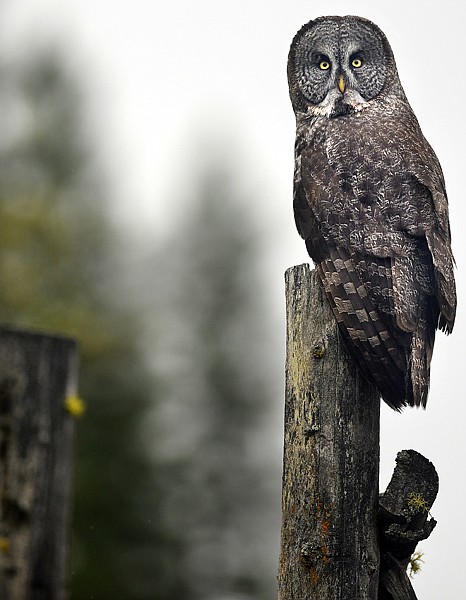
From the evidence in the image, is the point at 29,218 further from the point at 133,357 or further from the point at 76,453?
the point at 76,453

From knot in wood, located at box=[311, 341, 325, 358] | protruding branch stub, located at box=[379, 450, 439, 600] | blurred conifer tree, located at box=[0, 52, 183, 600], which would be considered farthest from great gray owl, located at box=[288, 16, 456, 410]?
blurred conifer tree, located at box=[0, 52, 183, 600]

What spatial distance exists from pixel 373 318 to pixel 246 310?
23.8 feet

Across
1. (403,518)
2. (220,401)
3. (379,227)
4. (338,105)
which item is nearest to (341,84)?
(338,105)

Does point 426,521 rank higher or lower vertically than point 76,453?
lower

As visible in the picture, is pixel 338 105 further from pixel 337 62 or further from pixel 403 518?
pixel 403 518

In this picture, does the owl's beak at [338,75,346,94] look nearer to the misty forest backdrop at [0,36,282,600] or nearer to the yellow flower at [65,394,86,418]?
the yellow flower at [65,394,86,418]

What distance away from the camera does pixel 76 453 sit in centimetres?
970

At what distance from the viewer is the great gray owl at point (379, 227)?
3.71m

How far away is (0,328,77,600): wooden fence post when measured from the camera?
1854 millimetres

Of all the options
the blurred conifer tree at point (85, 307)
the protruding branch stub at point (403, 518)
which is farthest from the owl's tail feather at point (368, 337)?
the blurred conifer tree at point (85, 307)

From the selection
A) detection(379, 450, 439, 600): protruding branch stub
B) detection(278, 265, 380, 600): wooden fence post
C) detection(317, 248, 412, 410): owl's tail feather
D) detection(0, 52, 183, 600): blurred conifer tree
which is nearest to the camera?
detection(278, 265, 380, 600): wooden fence post

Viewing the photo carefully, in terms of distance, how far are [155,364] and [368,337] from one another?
23.5 feet

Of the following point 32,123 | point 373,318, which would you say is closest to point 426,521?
point 373,318

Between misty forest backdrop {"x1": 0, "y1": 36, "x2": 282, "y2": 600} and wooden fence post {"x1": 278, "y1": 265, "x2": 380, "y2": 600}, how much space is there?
21.5 ft
